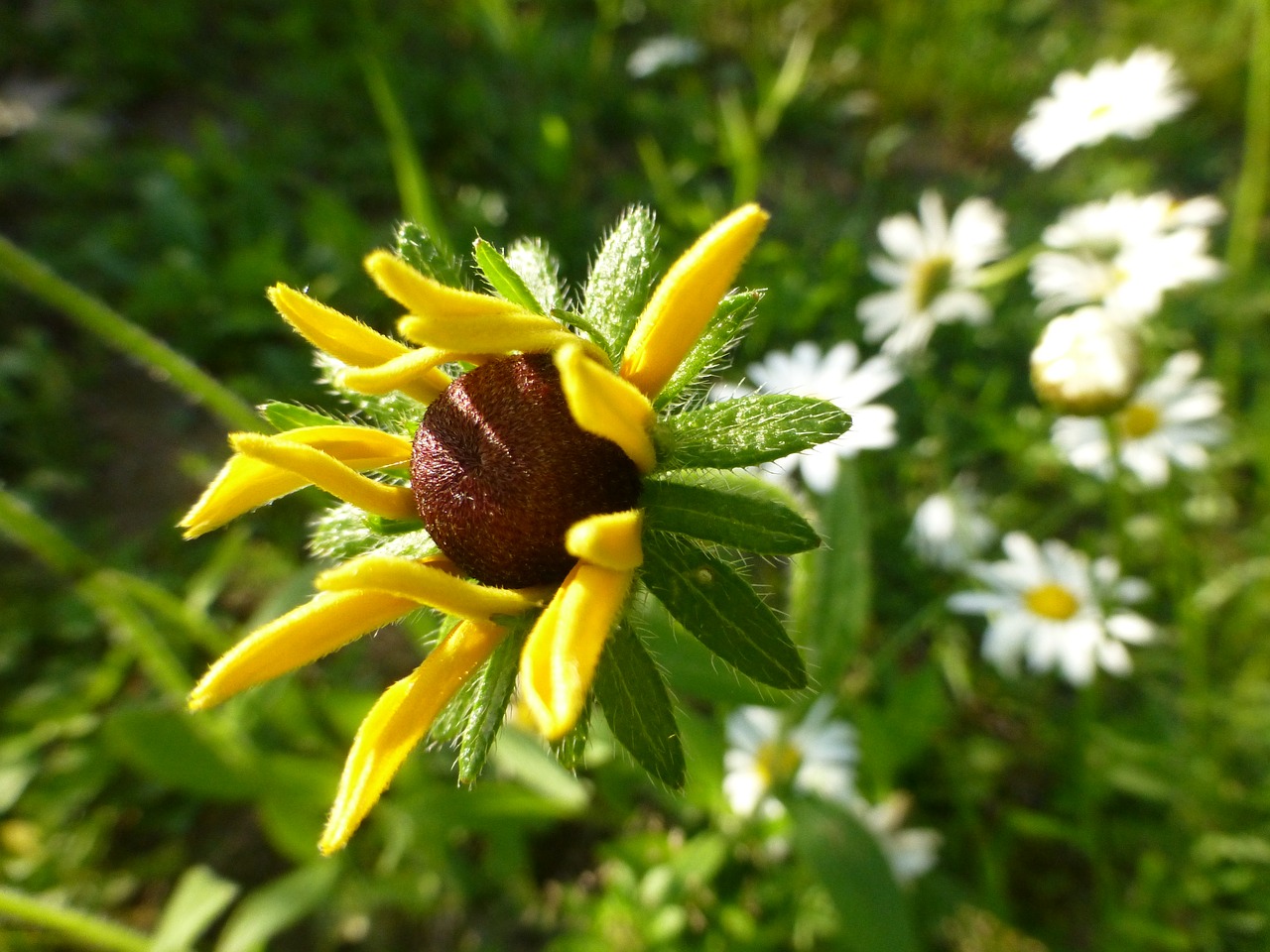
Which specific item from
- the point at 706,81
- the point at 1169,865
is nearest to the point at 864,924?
the point at 1169,865

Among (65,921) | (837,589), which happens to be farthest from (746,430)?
(65,921)

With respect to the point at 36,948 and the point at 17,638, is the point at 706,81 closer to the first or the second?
the point at 17,638

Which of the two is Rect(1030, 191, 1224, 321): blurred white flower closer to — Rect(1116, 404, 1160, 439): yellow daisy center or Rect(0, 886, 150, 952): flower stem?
Rect(1116, 404, 1160, 439): yellow daisy center

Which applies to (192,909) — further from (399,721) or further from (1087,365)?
(1087,365)

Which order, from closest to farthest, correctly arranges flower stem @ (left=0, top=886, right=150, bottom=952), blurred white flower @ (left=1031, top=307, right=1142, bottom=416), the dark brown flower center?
the dark brown flower center < flower stem @ (left=0, top=886, right=150, bottom=952) < blurred white flower @ (left=1031, top=307, right=1142, bottom=416)

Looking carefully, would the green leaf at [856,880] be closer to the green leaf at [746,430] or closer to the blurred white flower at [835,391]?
the blurred white flower at [835,391]

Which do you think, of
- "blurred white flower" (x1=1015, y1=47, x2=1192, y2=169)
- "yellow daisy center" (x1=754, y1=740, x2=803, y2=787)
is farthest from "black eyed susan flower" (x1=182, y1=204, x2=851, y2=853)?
"blurred white flower" (x1=1015, y1=47, x2=1192, y2=169)
